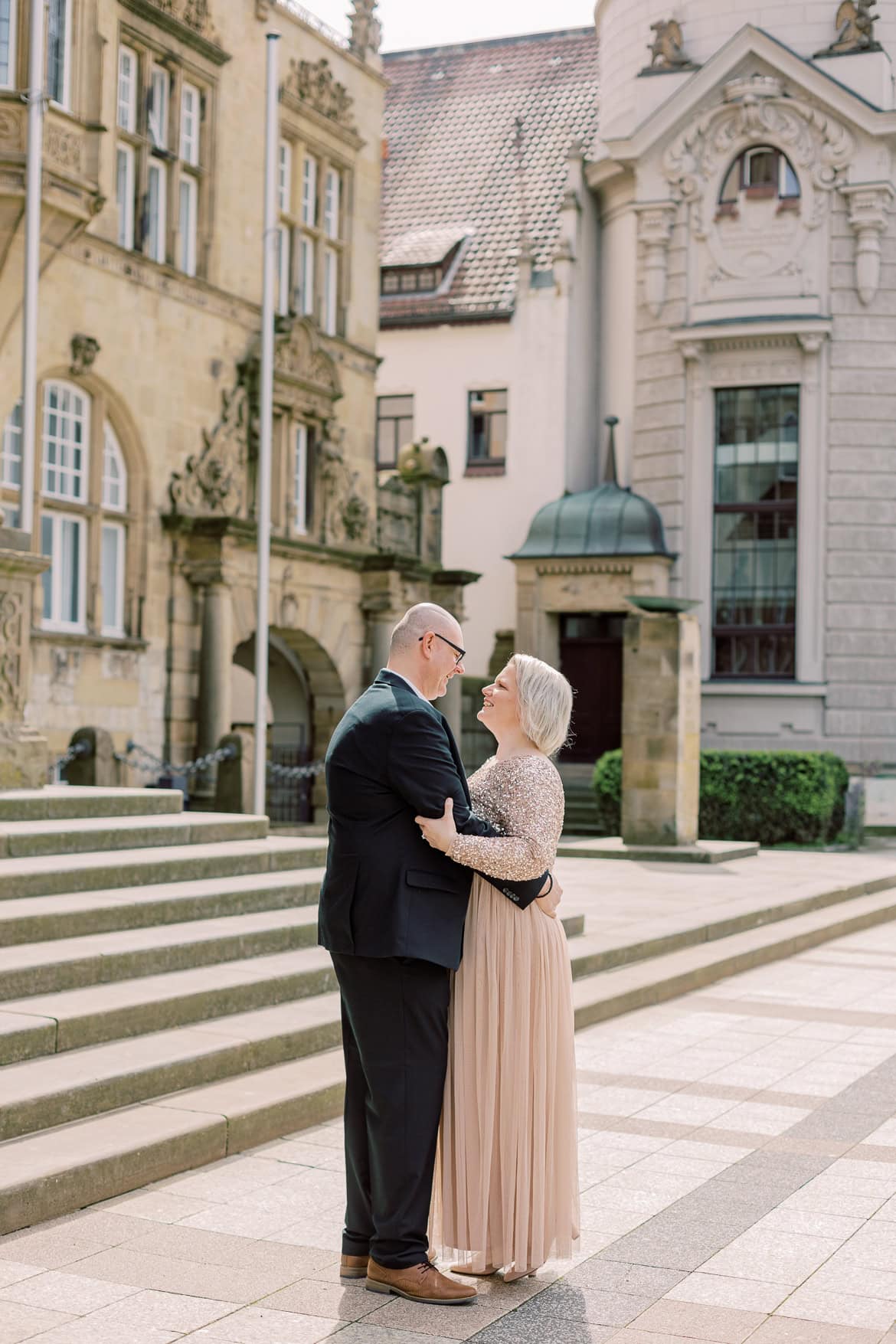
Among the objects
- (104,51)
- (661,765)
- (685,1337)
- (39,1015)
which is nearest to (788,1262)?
(685,1337)

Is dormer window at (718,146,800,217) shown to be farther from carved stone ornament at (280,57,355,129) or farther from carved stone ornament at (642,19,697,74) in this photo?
carved stone ornament at (280,57,355,129)

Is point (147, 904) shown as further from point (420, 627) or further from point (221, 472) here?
point (221, 472)

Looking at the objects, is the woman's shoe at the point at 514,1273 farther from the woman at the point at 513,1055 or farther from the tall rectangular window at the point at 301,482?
the tall rectangular window at the point at 301,482

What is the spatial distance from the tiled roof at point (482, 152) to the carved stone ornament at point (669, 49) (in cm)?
446

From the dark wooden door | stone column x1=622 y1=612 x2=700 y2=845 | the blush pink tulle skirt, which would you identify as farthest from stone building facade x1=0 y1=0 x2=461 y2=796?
the blush pink tulle skirt

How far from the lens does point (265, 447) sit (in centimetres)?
1977

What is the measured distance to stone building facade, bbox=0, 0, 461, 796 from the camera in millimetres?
18328

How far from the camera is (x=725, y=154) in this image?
29656 millimetres

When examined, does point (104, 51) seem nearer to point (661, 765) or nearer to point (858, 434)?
point (661, 765)

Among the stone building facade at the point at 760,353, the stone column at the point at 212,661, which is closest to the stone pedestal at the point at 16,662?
the stone column at the point at 212,661

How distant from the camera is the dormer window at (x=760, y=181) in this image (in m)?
29.3

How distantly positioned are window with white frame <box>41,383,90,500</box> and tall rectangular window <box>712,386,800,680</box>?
14.0 m

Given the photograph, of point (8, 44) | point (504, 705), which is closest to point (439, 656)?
point (504, 705)

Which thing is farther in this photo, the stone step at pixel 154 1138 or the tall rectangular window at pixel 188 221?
the tall rectangular window at pixel 188 221
